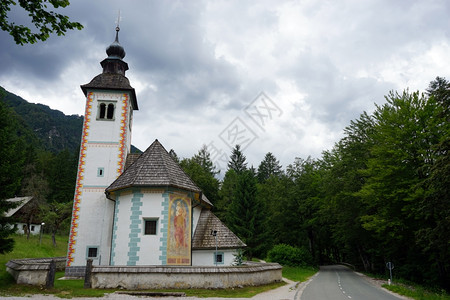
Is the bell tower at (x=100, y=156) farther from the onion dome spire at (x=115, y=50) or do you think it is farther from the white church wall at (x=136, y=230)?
the white church wall at (x=136, y=230)

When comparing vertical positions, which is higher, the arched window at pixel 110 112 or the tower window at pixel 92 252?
the arched window at pixel 110 112

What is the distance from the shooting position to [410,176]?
24.4 meters

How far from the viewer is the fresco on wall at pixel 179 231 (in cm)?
1850

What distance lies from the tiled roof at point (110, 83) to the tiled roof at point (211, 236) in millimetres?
11315

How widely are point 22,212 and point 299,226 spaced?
37.5 metres

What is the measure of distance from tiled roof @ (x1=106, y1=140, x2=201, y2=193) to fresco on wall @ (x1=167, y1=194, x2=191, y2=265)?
98 centimetres

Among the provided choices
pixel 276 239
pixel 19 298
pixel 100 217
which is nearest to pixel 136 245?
pixel 100 217

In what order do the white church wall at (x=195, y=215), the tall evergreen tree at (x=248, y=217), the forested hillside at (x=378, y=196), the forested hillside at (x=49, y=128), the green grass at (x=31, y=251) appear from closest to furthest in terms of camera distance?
1. the forested hillside at (x=378, y=196)
2. the white church wall at (x=195, y=215)
3. the green grass at (x=31, y=251)
4. the tall evergreen tree at (x=248, y=217)
5. the forested hillside at (x=49, y=128)

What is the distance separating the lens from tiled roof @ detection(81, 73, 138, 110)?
2441 centimetres

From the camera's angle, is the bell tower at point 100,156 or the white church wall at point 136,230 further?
the bell tower at point 100,156

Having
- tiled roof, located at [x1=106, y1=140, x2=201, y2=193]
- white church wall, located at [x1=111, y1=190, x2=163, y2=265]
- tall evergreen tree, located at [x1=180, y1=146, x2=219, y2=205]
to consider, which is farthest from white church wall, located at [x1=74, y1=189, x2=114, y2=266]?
tall evergreen tree, located at [x1=180, y1=146, x2=219, y2=205]

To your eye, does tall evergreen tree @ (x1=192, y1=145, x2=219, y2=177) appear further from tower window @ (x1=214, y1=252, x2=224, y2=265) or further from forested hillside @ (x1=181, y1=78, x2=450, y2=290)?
tower window @ (x1=214, y1=252, x2=224, y2=265)

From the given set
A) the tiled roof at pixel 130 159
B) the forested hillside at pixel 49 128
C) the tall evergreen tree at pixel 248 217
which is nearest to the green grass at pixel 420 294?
the tall evergreen tree at pixel 248 217

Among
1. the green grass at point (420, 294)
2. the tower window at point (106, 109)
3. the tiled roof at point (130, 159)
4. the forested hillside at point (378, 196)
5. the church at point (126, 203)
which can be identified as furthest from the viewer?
the tower window at point (106, 109)
